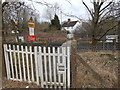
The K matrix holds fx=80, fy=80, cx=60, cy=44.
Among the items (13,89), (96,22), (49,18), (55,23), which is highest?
(49,18)

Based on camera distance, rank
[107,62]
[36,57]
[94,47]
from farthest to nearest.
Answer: [94,47] → [107,62] → [36,57]

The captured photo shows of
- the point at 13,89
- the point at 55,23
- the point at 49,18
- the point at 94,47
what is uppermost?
the point at 49,18

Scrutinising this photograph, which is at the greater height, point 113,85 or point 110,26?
point 110,26

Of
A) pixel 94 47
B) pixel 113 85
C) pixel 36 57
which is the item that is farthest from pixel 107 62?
pixel 36 57

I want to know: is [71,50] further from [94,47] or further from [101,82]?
[94,47]

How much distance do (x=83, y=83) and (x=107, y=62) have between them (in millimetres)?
1756

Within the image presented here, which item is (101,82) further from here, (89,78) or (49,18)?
(49,18)

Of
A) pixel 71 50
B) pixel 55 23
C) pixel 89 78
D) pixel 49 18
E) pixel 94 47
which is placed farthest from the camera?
pixel 49 18

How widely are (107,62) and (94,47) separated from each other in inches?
85.9

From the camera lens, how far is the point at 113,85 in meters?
2.37

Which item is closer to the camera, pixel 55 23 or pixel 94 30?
pixel 94 30

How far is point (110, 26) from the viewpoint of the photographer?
201 inches

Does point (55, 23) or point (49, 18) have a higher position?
point (49, 18)

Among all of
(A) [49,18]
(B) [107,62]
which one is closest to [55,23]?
(A) [49,18]
